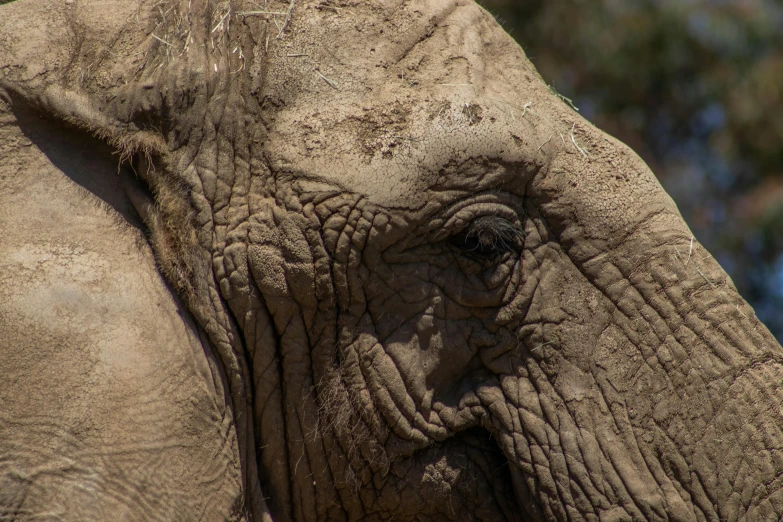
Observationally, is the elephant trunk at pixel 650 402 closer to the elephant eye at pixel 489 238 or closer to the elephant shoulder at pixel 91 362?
the elephant eye at pixel 489 238

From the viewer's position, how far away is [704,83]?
531 inches

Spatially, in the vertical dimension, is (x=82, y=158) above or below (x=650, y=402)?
above

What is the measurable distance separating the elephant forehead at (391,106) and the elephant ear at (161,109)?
152 millimetres

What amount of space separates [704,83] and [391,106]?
451 inches

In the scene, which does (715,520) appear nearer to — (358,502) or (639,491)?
(639,491)

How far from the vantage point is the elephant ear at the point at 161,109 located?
9.82 feet

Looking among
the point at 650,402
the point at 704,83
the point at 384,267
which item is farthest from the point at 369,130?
the point at 704,83

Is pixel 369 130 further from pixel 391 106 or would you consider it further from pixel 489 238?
pixel 489 238

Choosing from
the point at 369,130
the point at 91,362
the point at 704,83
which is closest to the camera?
the point at 91,362

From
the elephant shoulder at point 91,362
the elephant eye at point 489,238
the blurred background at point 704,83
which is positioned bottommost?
the elephant shoulder at point 91,362

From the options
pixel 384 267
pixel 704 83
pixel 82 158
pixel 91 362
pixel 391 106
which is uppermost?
pixel 704 83

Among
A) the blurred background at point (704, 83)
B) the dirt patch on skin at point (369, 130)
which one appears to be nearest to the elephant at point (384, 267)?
the dirt patch on skin at point (369, 130)

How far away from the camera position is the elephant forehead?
2.96 meters

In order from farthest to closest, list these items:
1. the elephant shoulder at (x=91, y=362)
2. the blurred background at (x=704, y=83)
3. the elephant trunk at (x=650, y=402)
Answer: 1. the blurred background at (x=704, y=83)
2. the elephant trunk at (x=650, y=402)
3. the elephant shoulder at (x=91, y=362)
